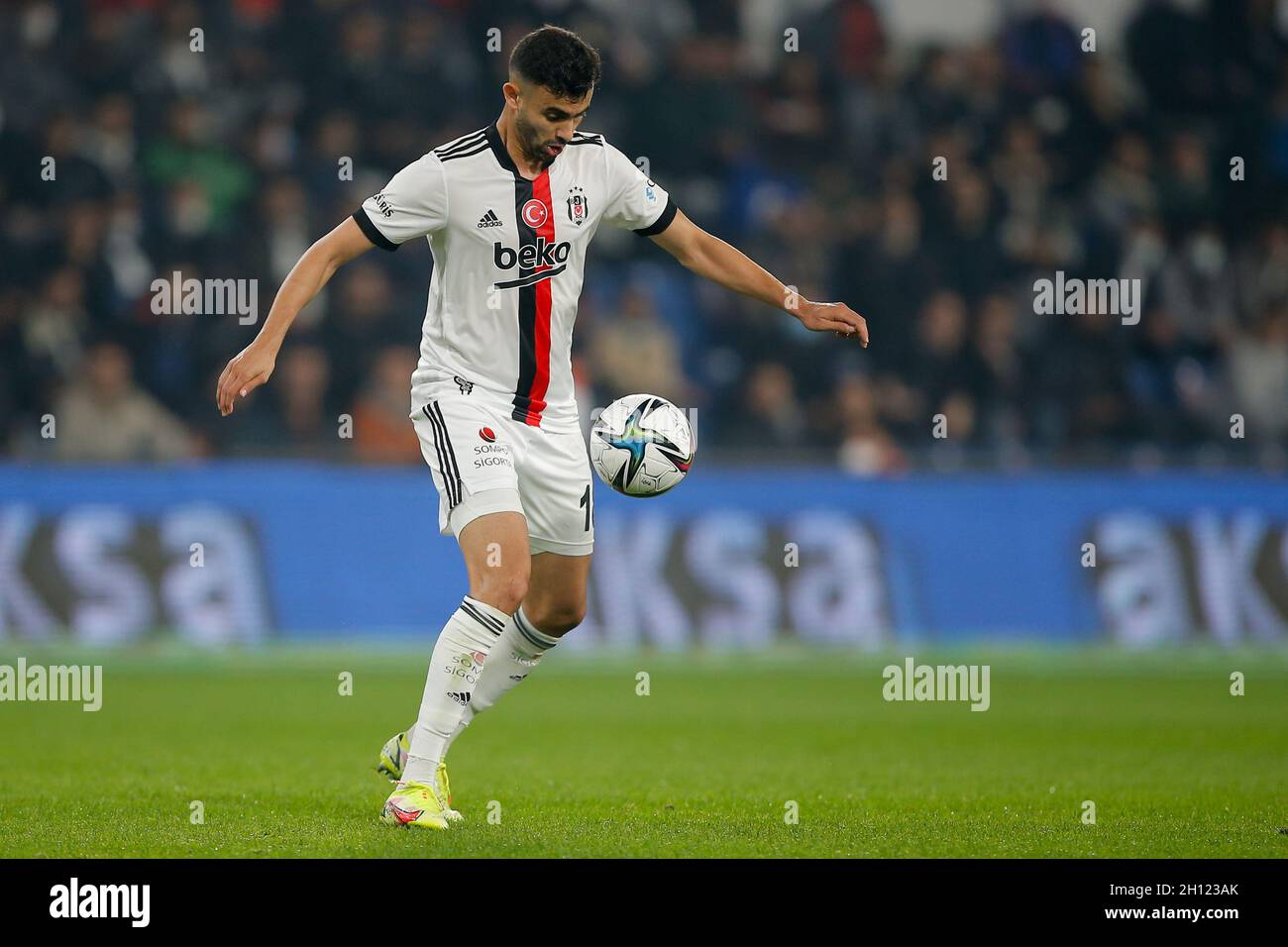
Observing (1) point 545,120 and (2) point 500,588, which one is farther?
(1) point 545,120

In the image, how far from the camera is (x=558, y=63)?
244 inches

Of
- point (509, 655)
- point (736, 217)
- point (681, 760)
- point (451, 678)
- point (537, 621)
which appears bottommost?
point (681, 760)

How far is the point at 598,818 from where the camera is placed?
6367mm

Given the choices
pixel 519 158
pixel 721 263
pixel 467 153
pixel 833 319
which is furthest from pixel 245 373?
pixel 833 319

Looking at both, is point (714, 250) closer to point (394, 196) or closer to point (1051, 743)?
point (394, 196)

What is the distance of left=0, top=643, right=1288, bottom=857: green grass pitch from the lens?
19.6ft

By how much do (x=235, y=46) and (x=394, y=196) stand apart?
35.0 ft

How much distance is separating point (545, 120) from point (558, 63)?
0.22m

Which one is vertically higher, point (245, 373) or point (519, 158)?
point (519, 158)

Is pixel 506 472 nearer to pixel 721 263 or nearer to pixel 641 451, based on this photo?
pixel 641 451

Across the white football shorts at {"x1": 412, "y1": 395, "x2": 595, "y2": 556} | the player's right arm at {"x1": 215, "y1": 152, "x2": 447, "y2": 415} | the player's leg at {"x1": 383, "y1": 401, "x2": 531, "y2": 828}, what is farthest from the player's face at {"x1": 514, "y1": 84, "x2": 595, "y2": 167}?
the player's leg at {"x1": 383, "y1": 401, "x2": 531, "y2": 828}

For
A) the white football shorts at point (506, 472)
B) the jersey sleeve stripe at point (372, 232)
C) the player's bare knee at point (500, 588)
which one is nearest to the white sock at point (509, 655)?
the white football shorts at point (506, 472)

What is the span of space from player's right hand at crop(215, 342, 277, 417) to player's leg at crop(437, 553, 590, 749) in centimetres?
140

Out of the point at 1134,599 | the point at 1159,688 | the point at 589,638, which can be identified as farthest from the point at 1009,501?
the point at 589,638
